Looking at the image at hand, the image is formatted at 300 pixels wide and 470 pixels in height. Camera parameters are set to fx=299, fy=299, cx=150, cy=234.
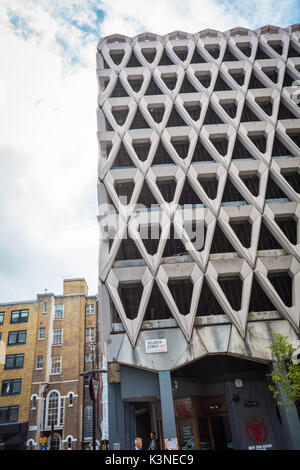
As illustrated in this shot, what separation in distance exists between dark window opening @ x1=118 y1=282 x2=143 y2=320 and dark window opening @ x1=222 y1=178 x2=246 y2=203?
10248 millimetres

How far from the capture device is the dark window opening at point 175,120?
26.5 meters

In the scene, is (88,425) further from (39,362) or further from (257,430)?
(257,430)

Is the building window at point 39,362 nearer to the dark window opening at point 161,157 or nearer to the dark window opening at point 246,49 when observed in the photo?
the dark window opening at point 161,157

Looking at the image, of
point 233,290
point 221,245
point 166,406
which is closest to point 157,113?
point 221,245

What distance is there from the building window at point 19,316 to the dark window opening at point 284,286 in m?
35.9

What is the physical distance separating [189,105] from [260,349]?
20.2m

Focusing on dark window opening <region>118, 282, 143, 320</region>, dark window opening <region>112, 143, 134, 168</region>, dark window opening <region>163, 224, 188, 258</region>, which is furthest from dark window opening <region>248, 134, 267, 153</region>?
dark window opening <region>118, 282, 143, 320</region>

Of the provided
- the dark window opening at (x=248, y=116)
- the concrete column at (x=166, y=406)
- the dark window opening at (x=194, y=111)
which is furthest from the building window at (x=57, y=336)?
the dark window opening at (x=248, y=116)

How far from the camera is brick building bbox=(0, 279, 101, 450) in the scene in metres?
36.3

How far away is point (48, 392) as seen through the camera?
38656 mm

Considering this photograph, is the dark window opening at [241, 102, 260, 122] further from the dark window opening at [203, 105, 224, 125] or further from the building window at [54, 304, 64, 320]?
the building window at [54, 304, 64, 320]
